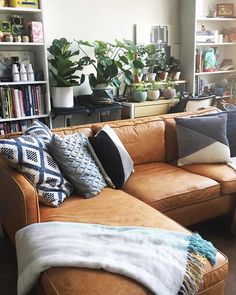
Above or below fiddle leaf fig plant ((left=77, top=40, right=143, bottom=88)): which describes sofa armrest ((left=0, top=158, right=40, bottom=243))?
below

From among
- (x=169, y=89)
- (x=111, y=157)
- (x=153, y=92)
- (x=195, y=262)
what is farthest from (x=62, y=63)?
(x=195, y=262)

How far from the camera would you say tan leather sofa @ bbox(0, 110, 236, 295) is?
1.27 metres

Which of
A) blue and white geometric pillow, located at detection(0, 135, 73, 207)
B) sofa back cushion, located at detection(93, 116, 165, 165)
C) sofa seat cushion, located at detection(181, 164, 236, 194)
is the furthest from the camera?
sofa back cushion, located at detection(93, 116, 165, 165)

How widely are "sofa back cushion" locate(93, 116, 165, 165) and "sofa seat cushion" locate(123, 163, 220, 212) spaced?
0.61ft

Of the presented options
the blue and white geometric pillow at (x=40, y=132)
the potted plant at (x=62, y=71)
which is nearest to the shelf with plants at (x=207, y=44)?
the potted plant at (x=62, y=71)

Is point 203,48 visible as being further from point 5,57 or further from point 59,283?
point 59,283

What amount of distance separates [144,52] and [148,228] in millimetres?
2775

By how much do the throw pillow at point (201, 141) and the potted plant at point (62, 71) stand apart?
4.18 feet

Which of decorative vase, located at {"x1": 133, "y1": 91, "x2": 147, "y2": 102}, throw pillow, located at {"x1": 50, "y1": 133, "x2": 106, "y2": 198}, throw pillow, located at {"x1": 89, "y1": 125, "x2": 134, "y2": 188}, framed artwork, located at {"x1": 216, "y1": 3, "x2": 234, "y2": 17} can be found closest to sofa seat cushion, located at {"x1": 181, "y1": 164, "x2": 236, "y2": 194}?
throw pillow, located at {"x1": 89, "y1": 125, "x2": 134, "y2": 188}

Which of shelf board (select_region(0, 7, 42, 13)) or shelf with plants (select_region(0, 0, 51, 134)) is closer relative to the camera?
shelf board (select_region(0, 7, 42, 13))

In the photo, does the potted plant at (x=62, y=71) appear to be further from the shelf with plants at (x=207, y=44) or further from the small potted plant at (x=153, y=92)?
the shelf with plants at (x=207, y=44)

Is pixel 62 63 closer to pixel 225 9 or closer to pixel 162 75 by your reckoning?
pixel 162 75

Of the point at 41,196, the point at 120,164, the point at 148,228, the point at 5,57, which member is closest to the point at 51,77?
the point at 5,57

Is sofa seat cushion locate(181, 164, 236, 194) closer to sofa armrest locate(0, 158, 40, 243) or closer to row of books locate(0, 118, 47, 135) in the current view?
sofa armrest locate(0, 158, 40, 243)
